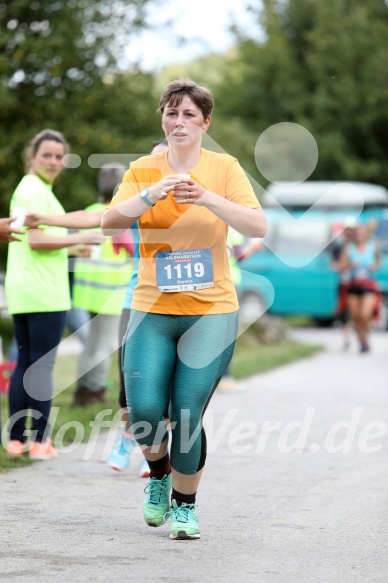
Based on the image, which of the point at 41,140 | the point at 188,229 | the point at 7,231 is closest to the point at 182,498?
the point at 188,229

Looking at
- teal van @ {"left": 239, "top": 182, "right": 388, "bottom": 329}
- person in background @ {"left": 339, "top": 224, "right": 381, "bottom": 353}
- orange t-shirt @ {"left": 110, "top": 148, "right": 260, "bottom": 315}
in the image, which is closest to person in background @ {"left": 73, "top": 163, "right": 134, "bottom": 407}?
orange t-shirt @ {"left": 110, "top": 148, "right": 260, "bottom": 315}

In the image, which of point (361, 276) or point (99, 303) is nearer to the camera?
point (99, 303)

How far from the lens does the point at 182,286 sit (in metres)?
5.16

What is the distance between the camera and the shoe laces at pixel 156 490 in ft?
18.1

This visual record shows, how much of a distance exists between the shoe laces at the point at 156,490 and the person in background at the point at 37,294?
2139mm

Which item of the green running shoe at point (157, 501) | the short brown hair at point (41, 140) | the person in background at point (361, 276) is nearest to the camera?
the green running shoe at point (157, 501)

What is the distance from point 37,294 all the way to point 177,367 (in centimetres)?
233

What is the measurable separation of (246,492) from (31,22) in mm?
12370

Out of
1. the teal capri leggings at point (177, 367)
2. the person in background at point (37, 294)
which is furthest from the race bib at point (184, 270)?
the person in background at point (37, 294)

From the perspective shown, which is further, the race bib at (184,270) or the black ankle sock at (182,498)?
the black ankle sock at (182,498)

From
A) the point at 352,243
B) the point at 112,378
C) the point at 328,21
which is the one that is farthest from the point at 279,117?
the point at 112,378

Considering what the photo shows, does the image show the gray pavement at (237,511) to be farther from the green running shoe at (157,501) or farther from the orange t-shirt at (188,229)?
the orange t-shirt at (188,229)

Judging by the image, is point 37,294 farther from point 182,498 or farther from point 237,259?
point 237,259

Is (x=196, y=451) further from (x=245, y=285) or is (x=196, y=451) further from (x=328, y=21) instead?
(x=328, y=21)
